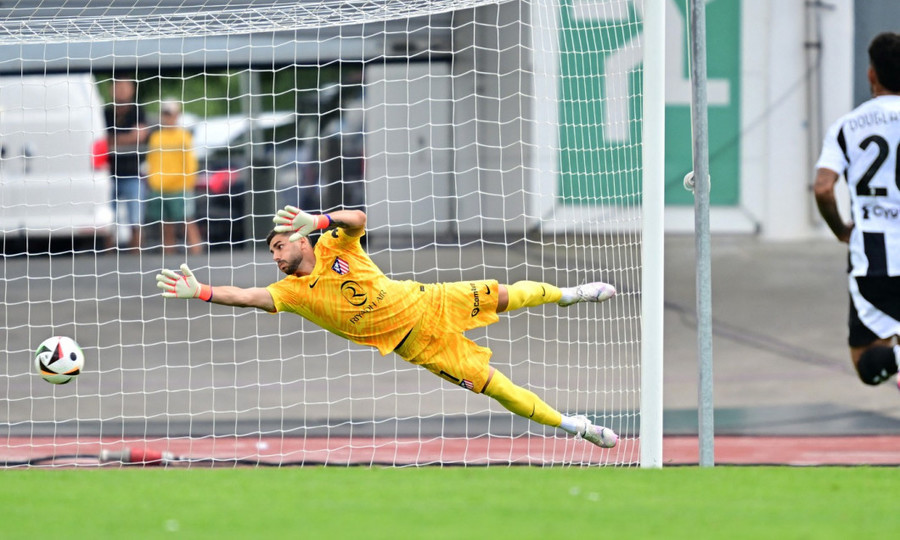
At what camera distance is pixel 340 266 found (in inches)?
259

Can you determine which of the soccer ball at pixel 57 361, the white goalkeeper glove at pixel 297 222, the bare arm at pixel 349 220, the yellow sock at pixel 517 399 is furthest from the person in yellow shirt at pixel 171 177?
the white goalkeeper glove at pixel 297 222

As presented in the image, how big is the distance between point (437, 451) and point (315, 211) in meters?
5.75

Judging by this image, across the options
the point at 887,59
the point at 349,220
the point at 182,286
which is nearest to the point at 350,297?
the point at 349,220

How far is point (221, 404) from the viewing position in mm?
9406

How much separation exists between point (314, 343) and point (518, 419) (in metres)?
3.59

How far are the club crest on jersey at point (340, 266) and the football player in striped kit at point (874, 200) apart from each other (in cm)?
279

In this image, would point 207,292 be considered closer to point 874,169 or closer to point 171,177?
point 874,169

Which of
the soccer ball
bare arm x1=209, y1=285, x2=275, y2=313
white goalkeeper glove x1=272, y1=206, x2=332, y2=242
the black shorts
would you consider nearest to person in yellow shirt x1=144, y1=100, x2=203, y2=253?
the soccer ball

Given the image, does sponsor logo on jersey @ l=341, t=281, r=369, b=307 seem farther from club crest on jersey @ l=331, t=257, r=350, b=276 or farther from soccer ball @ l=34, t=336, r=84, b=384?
soccer ball @ l=34, t=336, r=84, b=384

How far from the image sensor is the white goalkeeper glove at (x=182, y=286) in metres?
6.20
